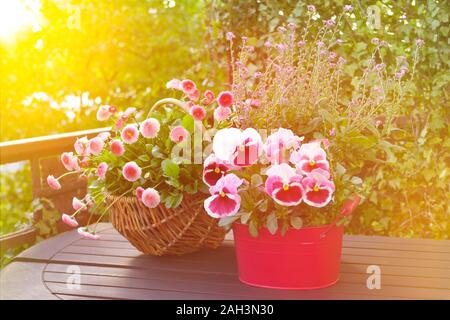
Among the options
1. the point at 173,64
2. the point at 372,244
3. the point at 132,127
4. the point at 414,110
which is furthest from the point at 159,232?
the point at 173,64

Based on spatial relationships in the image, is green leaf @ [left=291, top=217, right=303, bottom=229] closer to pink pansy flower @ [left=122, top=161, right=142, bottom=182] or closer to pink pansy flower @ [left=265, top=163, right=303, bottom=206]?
pink pansy flower @ [left=265, top=163, right=303, bottom=206]

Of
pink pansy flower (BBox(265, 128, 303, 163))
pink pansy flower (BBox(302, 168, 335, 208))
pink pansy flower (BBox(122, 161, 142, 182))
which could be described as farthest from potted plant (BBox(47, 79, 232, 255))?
pink pansy flower (BBox(302, 168, 335, 208))

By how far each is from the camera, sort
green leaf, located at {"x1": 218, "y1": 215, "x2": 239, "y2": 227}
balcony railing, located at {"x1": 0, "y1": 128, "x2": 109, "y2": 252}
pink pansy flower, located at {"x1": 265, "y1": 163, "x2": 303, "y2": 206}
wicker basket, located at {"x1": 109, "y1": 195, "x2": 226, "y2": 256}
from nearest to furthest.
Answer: pink pansy flower, located at {"x1": 265, "y1": 163, "x2": 303, "y2": 206} → green leaf, located at {"x1": 218, "y1": 215, "x2": 239, "y2": 227} → wicker basket, located at {"x1": 109, "y1": 195, "x2": 226, "y2": 256} → balcony railing, located at {"x1": 0, "y1": 128, "x2": 109, "y2": 252}

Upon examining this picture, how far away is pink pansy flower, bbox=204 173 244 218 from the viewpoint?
154cm

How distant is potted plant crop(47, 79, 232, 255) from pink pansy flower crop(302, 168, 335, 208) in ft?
1.18

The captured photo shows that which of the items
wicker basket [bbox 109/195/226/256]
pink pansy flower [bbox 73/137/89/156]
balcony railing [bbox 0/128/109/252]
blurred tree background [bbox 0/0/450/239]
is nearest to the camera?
wicker basket [bbox 109/195/226/256]

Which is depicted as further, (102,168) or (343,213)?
(102,168)

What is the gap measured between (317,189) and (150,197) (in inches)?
18.1

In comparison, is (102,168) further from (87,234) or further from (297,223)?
(297,223)

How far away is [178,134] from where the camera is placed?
1.75m

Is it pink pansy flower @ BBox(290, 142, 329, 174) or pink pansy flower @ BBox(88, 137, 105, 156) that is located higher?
pink pansy flower @ BBox(290, 142, 329, 174)

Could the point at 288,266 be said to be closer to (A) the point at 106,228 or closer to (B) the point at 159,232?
(B) the point at 159,232

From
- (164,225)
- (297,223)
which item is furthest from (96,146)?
(297,223)

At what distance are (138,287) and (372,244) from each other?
819 millimetres
